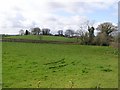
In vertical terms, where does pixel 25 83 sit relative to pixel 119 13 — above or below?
below

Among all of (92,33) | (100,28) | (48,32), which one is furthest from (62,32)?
(92,33)

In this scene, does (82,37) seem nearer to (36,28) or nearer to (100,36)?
(100,36)

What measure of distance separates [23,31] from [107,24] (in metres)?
44.8

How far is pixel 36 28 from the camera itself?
120m

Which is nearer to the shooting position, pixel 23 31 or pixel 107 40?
pixel 107 40

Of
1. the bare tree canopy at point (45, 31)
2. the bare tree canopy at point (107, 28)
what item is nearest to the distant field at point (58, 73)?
the bare tree canopy at point (107, 28)

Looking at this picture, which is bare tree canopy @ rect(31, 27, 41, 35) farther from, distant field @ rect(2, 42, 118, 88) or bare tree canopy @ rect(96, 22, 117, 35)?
distant field @ rect(2, 42, 118, 88)

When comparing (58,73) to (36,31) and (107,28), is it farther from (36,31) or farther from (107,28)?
(36,31)

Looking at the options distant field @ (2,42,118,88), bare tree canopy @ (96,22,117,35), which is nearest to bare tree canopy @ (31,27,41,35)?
bare tree canopy @ (96,22,117,35)

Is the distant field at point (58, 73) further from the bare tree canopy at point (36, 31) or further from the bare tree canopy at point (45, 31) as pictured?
the bare tree canopy at point (45, 31)

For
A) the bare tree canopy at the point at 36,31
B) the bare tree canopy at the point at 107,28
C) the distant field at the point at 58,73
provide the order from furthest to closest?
the bare tree canopy at the point at 36,31 < the bare tree canopy at the point at 107,28 < the distant field at the point at 58,73

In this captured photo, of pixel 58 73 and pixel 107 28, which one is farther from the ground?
pixel 107 28

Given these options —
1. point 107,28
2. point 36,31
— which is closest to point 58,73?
point 107,28

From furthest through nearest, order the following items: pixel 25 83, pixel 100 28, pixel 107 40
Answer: pixel 100 28, pixel 107 40, pixel 25 83
